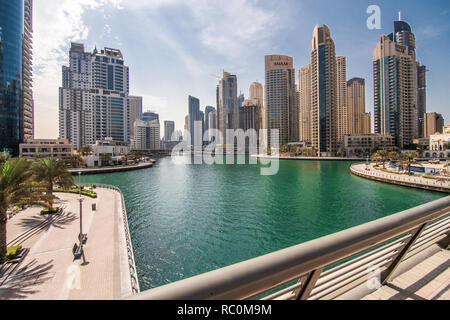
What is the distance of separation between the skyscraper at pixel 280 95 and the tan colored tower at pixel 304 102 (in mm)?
16660

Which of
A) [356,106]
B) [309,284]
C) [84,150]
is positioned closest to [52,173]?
[309,284]

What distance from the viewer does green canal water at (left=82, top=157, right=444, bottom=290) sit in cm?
1284

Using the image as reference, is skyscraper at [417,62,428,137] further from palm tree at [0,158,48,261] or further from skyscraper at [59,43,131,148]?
palm tree at [0,158,48,261]

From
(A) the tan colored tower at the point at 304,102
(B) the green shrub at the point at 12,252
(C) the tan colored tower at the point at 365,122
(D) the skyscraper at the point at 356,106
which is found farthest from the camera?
(C) the tan colored tower at the point at 365,122

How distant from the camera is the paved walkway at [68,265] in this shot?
842 cm

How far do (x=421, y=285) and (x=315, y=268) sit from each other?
7.25 feet

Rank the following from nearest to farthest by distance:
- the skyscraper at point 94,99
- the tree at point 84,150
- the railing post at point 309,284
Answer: the railing post at point 309,284, the tree at point 84,150, the skyscraper at point 94,99

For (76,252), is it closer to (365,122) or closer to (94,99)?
(94,99)

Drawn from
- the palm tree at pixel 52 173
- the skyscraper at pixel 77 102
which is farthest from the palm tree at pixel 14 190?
the skyscraper at pixel 77 102

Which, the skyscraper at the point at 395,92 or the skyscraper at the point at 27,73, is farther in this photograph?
the skyscraper at the point at 395,92

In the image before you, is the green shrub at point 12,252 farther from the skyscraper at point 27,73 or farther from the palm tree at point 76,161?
the skyscraper at point 27,73

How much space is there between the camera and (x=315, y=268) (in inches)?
58.0

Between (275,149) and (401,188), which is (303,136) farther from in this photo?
(401,188)
